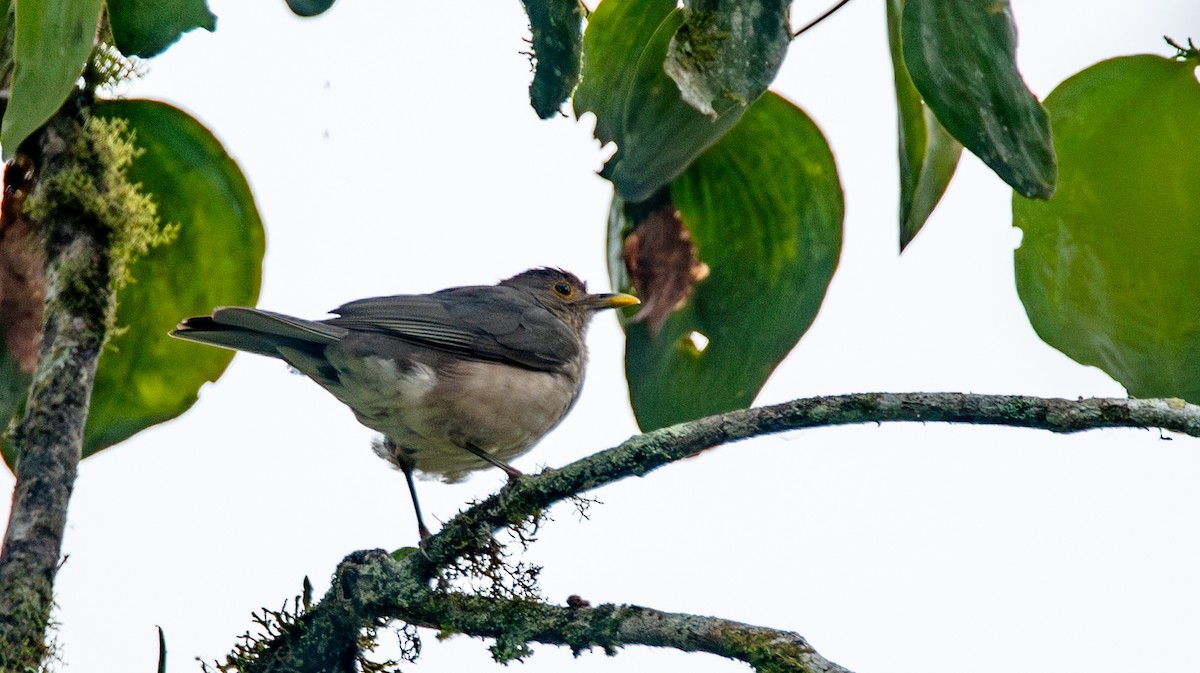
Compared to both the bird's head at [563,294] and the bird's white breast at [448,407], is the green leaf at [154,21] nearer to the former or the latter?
the bird's white breast at [448,407]

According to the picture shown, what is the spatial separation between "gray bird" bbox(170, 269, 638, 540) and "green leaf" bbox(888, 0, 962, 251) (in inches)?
77.4

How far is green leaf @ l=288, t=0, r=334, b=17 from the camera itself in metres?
2.90

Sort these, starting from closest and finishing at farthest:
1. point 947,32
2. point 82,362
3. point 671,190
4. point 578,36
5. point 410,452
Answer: point 947,32, point 578,36, point 82,362, point 671,190, point 410,452

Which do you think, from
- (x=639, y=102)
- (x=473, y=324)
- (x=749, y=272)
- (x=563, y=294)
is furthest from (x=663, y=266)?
(x=563, y=294)

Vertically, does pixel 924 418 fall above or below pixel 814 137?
below

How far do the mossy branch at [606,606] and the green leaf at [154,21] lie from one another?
4.50 ft

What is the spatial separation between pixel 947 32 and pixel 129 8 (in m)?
1.94

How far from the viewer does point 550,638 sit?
109 inches

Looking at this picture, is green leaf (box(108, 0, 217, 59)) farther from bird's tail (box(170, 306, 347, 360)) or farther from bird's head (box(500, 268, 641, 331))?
bird's head (box(500, 268, 641, 331))

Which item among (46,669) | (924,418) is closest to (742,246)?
(924,418)

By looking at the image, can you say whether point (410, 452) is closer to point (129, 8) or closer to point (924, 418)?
point (129, 8)

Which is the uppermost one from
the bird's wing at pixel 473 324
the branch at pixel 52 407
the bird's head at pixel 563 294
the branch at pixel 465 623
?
the bird's head at pixel 563 294

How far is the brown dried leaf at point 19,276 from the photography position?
3746 millimetres

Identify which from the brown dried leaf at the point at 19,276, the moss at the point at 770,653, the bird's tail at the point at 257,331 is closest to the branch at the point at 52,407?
the brown dried leaf at the point at 19,276
